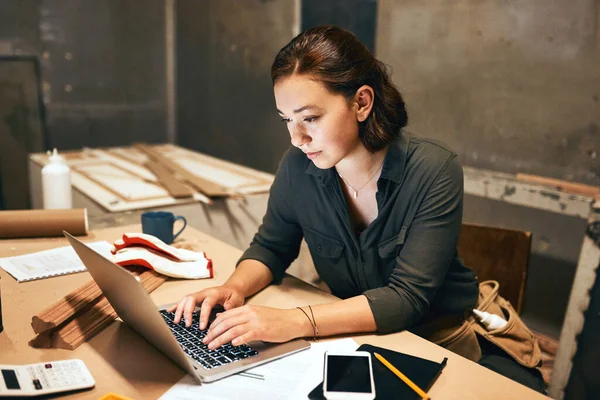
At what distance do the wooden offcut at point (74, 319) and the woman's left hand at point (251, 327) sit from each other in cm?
25

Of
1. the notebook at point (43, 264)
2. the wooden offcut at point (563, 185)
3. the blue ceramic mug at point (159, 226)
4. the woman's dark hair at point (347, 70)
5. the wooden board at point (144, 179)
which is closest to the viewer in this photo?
the woman's dark hair at point (347, 70)

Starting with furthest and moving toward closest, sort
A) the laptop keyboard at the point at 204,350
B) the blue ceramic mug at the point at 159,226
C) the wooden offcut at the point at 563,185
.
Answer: the wooden offcut at the point at 563,185 < the blue ceramic mug at the point at 159,226 < the laptop keyboard at the point at 204,350

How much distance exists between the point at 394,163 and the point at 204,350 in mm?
627

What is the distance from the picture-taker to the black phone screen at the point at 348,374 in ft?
2.94

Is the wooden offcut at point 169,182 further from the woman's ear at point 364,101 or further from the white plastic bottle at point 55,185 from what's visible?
the woman's ear at point 364,101

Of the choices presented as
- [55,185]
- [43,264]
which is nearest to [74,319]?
[43,264]

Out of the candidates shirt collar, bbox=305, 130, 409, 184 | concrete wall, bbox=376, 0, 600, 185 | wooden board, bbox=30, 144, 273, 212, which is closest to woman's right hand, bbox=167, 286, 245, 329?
shirt collar, bbox=305, 130, 409, 184

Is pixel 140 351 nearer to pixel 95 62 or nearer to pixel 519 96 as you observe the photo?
pixel 519 96

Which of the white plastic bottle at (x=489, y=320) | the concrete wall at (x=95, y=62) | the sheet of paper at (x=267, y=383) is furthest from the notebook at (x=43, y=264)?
the concrete wall at (x=95, y=62)

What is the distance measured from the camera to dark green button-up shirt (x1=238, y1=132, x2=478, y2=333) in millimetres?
1224

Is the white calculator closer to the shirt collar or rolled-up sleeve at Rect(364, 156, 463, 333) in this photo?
rolled-up sleeve at Rect(364, 156, 463, 333)

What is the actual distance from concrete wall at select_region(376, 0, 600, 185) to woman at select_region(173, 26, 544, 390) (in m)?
1.25

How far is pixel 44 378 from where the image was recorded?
0.91m

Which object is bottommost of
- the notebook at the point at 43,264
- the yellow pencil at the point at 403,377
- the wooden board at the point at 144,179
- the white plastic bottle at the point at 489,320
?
the white plastic bottle at the point at 489,320
